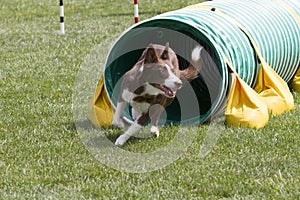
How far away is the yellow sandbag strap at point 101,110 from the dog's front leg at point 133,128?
59cm

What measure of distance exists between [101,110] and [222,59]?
1.31 meters

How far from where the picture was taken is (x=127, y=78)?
22.5 feet

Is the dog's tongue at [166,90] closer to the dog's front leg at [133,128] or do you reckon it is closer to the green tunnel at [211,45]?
the dog's front leg at [133,128]

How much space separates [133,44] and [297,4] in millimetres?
2510

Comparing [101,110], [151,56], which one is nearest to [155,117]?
[151,56]

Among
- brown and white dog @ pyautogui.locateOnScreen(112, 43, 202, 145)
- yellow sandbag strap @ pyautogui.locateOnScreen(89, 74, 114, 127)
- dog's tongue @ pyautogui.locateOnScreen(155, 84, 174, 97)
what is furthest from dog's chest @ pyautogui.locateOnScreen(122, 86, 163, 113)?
yellow sandbag strap @ pyautogui.locateOnScreen(89, 74, 114, 127)

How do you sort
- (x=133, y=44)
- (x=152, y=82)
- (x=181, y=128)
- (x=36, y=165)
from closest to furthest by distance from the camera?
(x=36, y=165) < (x=152, y=82) < (x=181, y=128) < (x=133, y=44)

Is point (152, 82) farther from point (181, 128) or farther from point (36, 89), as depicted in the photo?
point (36, 89)

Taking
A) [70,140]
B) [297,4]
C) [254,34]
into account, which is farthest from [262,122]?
[297,4]

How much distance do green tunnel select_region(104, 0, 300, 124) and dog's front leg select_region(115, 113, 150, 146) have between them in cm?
65

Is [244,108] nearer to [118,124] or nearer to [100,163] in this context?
[118,124]

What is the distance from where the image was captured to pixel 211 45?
703 cm

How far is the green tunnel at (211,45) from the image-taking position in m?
7.22

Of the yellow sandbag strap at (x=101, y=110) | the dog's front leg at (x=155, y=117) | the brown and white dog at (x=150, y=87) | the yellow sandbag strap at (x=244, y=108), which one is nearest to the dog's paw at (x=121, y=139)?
the brown and white dog at (x=150, y=87)
